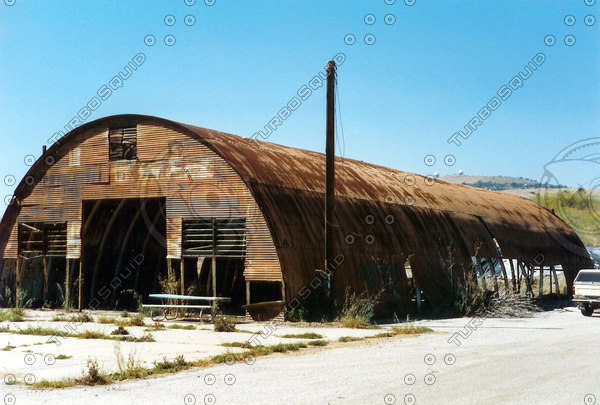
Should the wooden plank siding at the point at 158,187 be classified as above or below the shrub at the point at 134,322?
above

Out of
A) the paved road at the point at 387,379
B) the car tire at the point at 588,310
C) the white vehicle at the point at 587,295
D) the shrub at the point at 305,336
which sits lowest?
the paved road at the point at 387,379

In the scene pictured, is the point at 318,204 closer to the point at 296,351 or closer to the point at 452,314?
the point at 452,314

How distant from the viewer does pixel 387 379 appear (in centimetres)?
1191

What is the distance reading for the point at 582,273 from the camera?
3005 cm

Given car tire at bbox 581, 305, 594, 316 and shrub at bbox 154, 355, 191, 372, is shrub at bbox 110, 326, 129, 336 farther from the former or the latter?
car tire at bbox 581, 305, 594, 316

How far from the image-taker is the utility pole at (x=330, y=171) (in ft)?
77.6

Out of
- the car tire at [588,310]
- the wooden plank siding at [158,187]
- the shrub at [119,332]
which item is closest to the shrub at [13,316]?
the wooden plank siding at [158,187]

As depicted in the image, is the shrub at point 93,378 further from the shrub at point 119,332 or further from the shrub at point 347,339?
the shrub at point 347,339

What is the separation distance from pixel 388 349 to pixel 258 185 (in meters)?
9.01

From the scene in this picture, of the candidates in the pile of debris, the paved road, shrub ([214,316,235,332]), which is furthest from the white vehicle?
shrub ([214,316,235,332])

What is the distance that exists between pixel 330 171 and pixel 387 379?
41.8 feet

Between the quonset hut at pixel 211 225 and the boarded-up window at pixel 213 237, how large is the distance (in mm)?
47

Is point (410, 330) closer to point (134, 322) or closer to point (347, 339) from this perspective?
point (347, 339)

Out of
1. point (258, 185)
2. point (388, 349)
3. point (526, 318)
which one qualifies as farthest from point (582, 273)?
point (388, 349)
